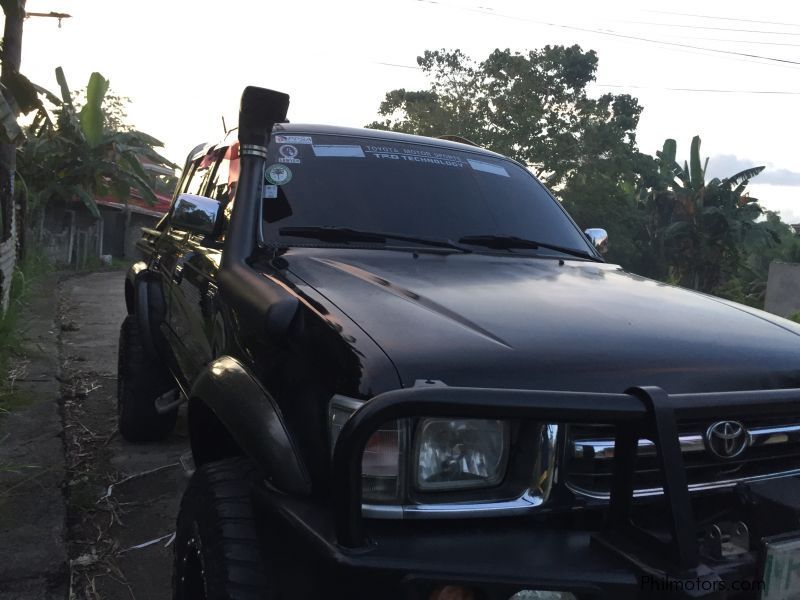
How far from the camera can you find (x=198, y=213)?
2.93 meters

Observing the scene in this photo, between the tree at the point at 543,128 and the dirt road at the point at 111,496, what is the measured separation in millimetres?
31245

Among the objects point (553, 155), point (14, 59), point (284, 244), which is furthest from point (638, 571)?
point (553, 155)

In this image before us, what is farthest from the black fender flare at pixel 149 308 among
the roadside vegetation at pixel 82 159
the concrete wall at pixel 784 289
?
the concrete wall at pixel 784 289

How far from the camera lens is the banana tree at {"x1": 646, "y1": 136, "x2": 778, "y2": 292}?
29000 millimetres

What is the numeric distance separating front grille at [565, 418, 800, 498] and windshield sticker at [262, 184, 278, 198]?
155 centimetres

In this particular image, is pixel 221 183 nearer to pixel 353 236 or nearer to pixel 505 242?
pixel 353 236

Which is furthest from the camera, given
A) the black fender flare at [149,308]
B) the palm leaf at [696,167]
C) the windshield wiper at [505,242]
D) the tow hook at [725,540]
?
the palm leaf at [696,167]

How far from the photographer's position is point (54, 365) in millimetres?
6898

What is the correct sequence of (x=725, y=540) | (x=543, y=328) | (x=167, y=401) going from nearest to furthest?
(x=725, y=540)
(x=543, y=328)
(x=167, y=401)

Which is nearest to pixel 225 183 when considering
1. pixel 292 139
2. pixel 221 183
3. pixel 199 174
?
pixel 221 183

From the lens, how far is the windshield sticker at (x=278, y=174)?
2.95 m

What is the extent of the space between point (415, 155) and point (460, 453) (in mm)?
1868

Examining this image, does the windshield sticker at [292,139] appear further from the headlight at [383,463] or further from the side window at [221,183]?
the headlight at [383,463]

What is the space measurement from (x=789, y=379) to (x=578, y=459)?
24.0 inches
